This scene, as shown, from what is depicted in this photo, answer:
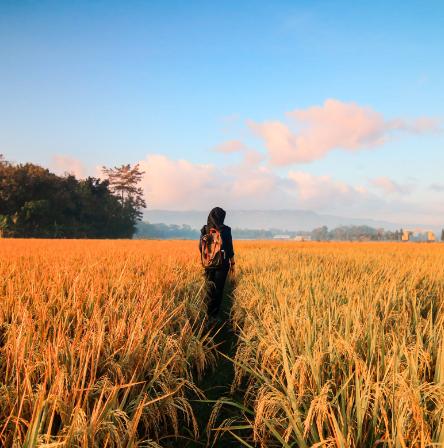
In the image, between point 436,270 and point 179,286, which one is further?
point 436,270

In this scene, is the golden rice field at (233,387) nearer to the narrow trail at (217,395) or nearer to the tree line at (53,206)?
the narrow trail at (217,395)

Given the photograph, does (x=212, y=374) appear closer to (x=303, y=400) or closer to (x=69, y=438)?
(x=303, y=400)

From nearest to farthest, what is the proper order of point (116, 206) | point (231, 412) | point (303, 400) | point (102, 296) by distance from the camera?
point (303, 400) < point (231, 412) < point (102, 296) < point (116, 206)

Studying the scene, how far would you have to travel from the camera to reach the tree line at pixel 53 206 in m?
43.7

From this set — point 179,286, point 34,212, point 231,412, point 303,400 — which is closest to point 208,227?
point 179,286

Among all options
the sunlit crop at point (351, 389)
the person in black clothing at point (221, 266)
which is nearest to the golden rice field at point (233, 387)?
the sunlit crop at point (351, 389)

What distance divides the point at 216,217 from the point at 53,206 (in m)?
45.3

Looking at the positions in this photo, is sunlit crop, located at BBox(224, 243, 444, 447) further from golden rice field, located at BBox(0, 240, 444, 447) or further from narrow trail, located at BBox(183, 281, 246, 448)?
narrow trail, located at BBox(183, 281, 246, 448)

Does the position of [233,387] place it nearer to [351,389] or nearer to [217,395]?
[217,395]

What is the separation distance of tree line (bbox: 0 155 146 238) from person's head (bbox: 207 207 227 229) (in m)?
39.0

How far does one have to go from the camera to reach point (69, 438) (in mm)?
1663

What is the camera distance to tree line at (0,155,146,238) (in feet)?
143

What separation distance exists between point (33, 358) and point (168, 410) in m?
1.05

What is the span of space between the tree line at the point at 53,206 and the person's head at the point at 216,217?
39.0 m
